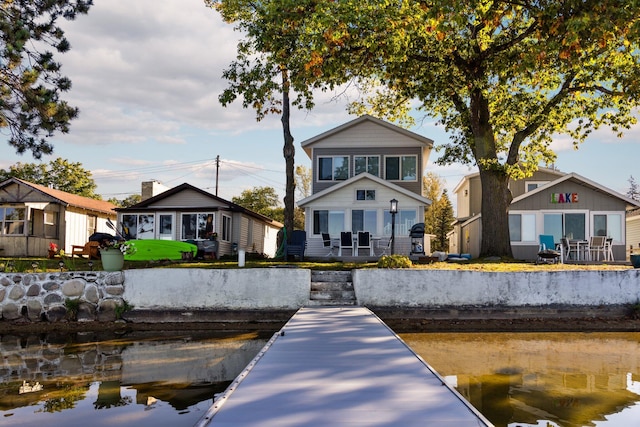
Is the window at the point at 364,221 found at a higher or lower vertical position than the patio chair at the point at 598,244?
higher

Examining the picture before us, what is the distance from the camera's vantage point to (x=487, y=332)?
1201cm

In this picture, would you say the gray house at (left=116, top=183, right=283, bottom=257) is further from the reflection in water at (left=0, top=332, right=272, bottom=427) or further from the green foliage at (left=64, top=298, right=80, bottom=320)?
the reflection in water at (left=0, top=332, right=272, bottom=427)

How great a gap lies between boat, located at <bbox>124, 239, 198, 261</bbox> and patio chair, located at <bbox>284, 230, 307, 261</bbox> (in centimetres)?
344

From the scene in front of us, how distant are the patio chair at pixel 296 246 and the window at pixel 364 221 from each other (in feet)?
10.6

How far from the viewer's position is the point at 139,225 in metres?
26.9

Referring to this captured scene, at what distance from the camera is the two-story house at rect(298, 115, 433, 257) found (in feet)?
75.8

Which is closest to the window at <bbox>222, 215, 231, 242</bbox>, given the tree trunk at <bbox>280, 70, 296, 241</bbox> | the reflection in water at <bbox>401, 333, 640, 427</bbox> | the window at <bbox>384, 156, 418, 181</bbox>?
the tree trunk at <bbox>280, 70, 296, 241</bbox>

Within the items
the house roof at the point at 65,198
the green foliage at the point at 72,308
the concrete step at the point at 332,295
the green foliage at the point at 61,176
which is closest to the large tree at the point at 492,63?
the concrete step at the point at 332,295

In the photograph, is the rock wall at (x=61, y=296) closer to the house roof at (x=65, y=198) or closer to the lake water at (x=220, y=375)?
the lake water at (x=220, y=375)

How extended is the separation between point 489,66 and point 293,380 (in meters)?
15.1

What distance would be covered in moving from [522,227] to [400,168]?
→ 5683 millimetres

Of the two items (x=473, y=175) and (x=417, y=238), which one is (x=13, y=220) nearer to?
(x=417, y=238)

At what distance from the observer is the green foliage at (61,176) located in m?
44.5

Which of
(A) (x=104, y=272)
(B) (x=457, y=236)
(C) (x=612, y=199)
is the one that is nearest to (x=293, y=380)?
(A) (x=104, y=272)
